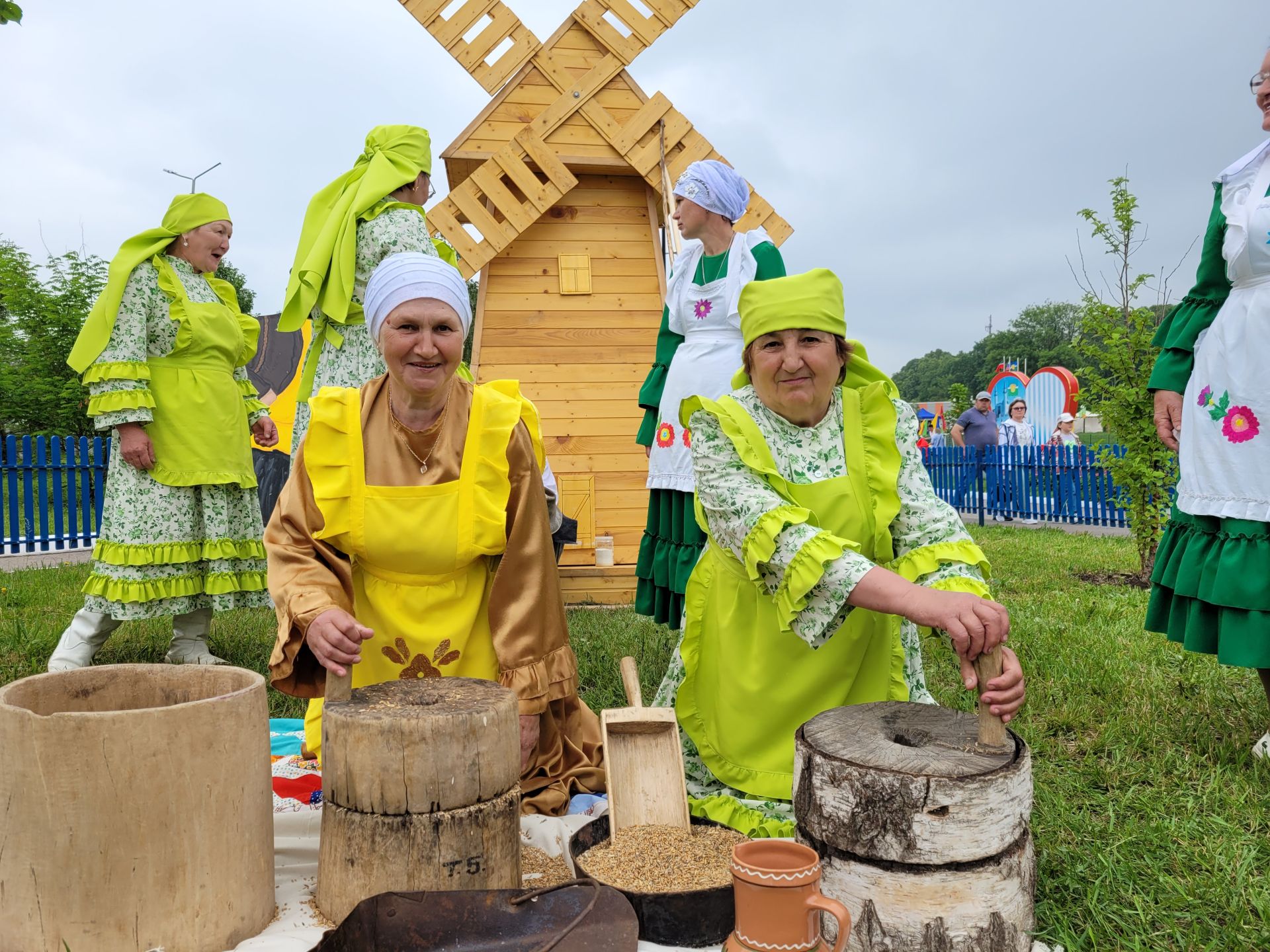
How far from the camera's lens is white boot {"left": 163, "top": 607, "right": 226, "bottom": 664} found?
4680 millimetres

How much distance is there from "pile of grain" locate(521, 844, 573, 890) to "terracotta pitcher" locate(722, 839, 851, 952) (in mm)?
721

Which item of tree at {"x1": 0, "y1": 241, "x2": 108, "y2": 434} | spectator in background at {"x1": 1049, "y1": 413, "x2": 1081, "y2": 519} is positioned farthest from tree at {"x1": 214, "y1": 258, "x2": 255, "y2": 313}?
spectator in background at {"x1": 1049, "y1": 413, "x2": 1081, "y2": 519}

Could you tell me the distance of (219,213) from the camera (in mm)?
4621

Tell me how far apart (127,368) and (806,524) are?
3408 mm

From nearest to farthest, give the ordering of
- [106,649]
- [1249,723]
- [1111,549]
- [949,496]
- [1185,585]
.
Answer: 1. [1185,585]
2. [1249,723]
3. [106,649]
4. [1111,549]
5. [949,496]

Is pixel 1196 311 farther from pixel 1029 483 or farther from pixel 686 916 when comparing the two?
pixel 1029 483

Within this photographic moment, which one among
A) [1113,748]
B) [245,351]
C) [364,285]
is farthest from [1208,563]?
[245,351]

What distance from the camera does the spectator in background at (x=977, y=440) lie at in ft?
50.5

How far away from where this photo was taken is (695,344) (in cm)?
409

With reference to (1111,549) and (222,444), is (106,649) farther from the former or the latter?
(1111,549)

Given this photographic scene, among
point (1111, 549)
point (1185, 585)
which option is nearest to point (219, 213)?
point (1185, 585)

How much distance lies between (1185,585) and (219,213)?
14.3 ft

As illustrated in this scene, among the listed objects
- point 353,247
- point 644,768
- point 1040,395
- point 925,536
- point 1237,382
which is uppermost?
point 1040,395

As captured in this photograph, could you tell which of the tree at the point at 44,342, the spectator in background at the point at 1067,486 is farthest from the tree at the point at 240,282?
the spectator in background at the point at 1067,486
